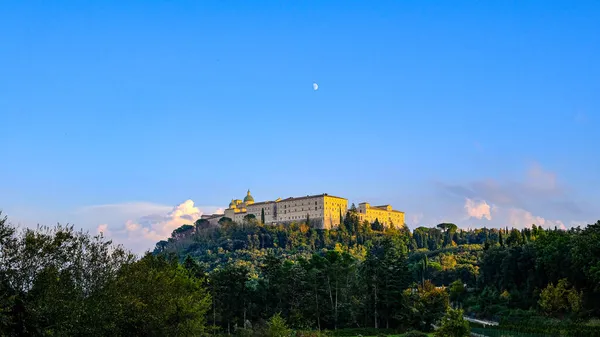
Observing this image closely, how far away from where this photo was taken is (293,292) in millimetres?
57781

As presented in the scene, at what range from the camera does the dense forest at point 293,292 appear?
92.3 ft

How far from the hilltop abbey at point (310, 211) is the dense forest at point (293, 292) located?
61249 mm

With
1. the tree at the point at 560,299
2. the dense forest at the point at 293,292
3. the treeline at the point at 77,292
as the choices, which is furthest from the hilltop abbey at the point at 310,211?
the treeline at the point at 77,292

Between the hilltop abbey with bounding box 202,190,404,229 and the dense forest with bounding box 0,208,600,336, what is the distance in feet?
201

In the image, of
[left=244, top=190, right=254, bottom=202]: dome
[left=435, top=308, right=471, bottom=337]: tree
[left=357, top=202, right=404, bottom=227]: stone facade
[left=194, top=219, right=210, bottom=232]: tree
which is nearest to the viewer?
[left=435, top=308, right=471, bottom=337]: tree

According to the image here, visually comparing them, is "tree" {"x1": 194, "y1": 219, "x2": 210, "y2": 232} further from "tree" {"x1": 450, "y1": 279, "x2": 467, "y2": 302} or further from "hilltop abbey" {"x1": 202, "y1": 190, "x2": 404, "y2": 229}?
"tree" {"x1": 450, "y1": 279, "x2": 467, "y2": 302}

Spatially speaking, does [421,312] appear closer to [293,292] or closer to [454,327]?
[293,292]

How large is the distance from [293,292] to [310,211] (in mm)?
105661

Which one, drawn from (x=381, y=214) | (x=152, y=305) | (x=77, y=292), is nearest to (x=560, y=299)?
(x=152, y=305)

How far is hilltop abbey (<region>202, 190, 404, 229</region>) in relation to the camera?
162250mm

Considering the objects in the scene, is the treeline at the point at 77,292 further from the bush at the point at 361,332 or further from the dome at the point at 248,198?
the dome at the point at 248,198

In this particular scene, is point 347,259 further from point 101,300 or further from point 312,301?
point 101,300

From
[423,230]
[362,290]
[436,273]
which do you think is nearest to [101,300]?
[362,290]

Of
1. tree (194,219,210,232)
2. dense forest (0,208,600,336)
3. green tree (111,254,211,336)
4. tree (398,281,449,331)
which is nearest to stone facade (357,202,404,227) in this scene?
tree (194,219,210,232)
